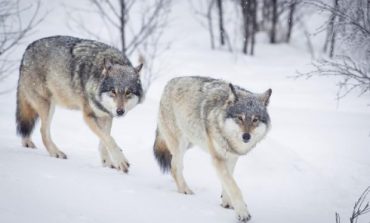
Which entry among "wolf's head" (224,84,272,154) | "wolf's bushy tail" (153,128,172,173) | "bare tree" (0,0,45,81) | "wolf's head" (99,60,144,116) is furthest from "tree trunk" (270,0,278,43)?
"wolf's head" (224,84,272,154)

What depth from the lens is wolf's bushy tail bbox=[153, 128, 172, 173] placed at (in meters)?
5.94

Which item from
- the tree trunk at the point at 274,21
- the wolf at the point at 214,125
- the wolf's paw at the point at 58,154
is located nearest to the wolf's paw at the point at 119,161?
the wolf at the point at 214,125

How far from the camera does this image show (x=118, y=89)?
5.49m

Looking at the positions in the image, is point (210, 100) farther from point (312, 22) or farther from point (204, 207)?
point (312, 22)

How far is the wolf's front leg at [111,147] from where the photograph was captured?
18.6ft

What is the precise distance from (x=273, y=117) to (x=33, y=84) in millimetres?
4709

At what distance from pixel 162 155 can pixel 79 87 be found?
141 cm

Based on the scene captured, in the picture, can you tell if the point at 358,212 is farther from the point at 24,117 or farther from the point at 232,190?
the point at 24,117

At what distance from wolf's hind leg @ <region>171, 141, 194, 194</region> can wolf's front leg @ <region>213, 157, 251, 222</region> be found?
72cm

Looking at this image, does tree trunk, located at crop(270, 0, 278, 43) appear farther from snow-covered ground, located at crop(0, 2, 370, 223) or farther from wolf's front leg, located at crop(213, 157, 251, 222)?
wolf's front leg, located at crop(213, 157, 251, 222)

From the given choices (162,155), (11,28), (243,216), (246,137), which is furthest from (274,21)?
(243,216)

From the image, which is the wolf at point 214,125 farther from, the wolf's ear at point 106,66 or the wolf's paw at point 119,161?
the wolf's ear at point 106,66

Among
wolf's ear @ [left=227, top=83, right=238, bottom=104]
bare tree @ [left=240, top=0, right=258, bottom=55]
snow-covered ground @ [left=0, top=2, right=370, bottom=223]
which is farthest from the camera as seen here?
bare tree @ [left=240, top=0, right=258, bottom=55]

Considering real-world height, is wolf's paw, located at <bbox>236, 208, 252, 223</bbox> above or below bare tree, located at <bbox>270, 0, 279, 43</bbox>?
above
